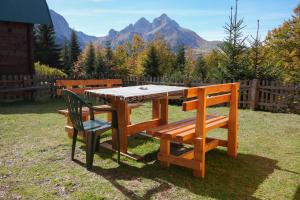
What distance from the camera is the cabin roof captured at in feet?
49.3

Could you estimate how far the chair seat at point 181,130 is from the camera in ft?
13.9

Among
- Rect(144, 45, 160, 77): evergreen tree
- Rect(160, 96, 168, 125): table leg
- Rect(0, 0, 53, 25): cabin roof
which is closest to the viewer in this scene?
Rect(160, 96, 168, 125): table leg

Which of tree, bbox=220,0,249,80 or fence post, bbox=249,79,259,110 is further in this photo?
tree, bbox=220,0,249,80

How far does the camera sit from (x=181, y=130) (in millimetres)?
4484

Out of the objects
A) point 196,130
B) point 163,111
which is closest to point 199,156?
point 196,130

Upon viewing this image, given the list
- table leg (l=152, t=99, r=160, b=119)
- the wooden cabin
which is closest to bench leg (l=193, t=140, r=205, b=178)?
table leg (l=152, t=99, r=160, b=119)

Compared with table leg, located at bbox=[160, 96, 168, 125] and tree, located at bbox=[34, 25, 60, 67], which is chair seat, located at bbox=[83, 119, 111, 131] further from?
tree, located at bbox=[34, 25, 60, 67]

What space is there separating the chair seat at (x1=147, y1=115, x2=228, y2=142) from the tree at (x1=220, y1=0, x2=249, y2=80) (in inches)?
289

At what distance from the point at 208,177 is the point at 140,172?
102 centimetres

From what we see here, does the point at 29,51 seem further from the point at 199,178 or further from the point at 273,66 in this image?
the point at 199,178

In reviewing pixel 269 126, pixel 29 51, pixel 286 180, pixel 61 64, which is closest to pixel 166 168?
pixel 286 180

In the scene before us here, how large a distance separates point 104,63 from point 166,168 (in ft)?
87.1

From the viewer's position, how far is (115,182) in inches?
164

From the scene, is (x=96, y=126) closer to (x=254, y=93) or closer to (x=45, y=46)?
(x=254, y=93)
